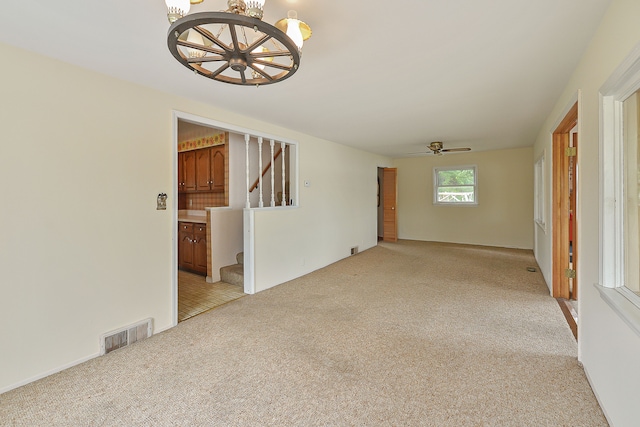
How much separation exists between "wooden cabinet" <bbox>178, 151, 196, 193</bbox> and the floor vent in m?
3.24

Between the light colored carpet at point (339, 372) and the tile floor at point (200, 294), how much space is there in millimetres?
188

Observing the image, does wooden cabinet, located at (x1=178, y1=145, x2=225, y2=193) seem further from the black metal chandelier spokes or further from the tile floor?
the black metal chandelier spokes

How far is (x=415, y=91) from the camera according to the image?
2678 mm

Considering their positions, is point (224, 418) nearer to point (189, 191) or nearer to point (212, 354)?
point (212, 354)

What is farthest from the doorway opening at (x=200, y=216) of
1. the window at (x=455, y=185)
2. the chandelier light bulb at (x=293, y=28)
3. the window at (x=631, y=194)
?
the window at (x=455, y=185)

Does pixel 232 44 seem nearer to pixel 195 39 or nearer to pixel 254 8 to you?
pixel 254 8

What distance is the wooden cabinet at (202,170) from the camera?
15.9ft

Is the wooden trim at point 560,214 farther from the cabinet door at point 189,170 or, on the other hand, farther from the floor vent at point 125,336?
the cabinet door at point 189,170

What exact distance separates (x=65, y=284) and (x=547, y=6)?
3.45m

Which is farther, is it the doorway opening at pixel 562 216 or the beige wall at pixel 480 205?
the beige wall at pixel 480 205

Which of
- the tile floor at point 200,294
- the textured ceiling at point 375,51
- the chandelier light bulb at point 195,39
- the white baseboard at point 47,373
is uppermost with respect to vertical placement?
the textured ceiling at point 375,51

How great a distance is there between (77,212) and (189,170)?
337cm

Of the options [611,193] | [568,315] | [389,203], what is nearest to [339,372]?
[611,193]

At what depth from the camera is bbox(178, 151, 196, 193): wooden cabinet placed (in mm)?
5292
